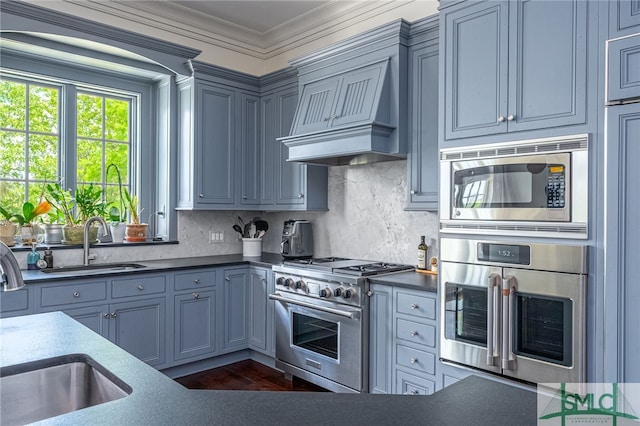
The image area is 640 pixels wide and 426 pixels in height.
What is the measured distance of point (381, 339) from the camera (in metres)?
2.92

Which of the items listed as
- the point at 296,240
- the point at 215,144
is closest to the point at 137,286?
the point at 296,240

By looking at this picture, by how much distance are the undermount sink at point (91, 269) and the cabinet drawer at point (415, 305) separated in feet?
6.64

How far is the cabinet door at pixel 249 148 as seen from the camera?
14.1 ft

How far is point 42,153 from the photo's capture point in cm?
373

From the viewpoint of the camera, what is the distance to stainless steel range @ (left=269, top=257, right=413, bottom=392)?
2992 millimetres

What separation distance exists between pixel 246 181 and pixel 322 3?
1.73 m

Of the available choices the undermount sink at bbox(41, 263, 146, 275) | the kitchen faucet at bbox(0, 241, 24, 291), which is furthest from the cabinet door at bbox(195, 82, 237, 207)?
the kitchen faucet at bbox(0, 241, 24, 291)

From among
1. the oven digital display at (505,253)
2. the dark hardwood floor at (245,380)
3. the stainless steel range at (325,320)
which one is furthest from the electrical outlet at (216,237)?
the oven digital display at (505,253)

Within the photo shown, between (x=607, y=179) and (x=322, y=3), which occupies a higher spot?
(x=322, y=3)

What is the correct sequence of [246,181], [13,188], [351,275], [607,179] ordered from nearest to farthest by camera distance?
[607,179] < [351,275] < [13,188] < [246,181]

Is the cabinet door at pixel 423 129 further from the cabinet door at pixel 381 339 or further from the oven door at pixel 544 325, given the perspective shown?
the oven door at pixel 544 325

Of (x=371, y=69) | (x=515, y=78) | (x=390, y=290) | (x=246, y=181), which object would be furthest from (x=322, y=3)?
(x=390, y=290)

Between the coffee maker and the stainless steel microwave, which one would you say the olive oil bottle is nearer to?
the stainless steel microwave

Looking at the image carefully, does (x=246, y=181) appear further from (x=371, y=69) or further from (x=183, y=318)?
(x=371, y=69)
